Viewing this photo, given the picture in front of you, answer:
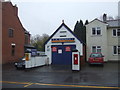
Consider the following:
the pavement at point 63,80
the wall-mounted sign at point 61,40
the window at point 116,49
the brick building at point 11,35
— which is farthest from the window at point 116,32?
the brick building at point 11,35

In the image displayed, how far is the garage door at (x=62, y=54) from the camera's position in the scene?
66.6ft

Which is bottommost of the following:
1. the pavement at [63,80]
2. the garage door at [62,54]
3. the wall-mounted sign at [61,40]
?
the pavement at [63,80]

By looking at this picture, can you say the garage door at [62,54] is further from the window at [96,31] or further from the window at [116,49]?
the window at [116,49]

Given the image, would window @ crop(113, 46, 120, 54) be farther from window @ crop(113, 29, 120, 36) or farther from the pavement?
the pavement

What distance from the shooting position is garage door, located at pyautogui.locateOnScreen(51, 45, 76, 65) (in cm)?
2030

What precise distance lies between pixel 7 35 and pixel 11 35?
57.9 inches

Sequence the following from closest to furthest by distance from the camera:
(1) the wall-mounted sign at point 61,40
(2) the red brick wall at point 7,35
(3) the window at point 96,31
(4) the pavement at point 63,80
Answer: (4) the pavement at point 63,80 → (1) the wall-mounted sign at point 61,40 → (2) the red brick wall at point 7,35 → (3) the window at point 96,31

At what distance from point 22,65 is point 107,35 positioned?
1485 centimetres

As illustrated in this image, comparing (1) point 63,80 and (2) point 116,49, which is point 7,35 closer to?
(2) point 116,49

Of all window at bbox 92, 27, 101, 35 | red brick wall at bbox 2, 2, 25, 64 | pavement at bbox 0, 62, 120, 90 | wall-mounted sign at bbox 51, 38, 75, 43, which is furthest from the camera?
window at bbox 92, 27, 101, 35

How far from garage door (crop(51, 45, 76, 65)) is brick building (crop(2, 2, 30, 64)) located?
872 centimetres

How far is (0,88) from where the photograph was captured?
27.5ft

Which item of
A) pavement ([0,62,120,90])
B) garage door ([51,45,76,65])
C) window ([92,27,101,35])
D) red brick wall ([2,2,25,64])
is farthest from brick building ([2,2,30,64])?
window ([92,27,101,35])

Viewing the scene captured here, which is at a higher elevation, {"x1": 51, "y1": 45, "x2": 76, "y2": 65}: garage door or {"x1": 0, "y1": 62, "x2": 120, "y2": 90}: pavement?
{"x1": 51, "y1": 45, "x2": 76, "y2": 65}: garage door
